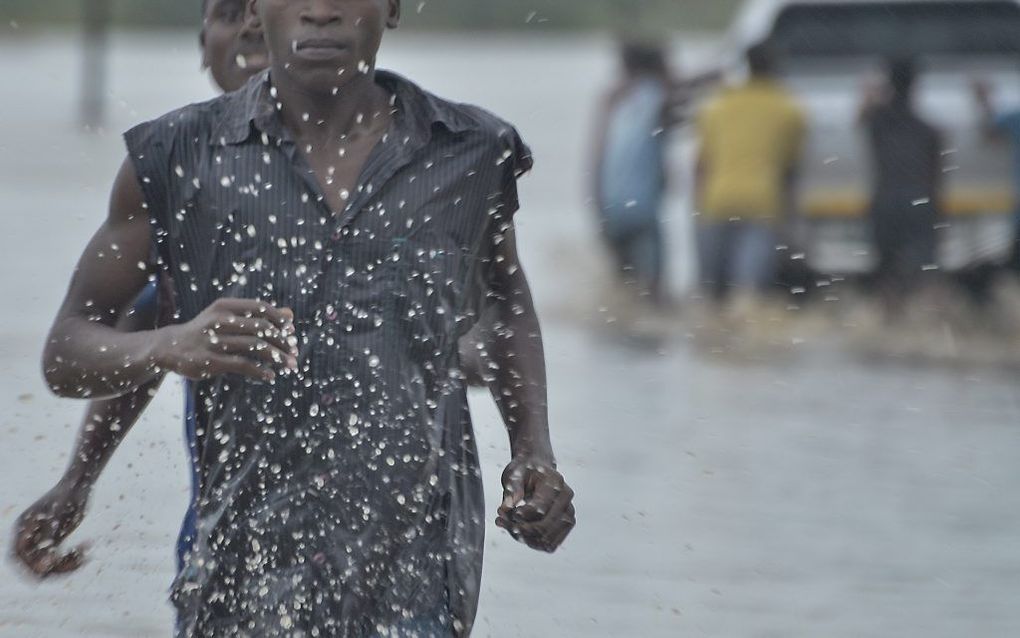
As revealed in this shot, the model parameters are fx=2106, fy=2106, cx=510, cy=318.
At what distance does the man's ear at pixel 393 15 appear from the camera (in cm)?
341

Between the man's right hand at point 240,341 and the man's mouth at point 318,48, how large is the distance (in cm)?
45

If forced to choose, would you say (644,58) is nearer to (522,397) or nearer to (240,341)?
(522,397)

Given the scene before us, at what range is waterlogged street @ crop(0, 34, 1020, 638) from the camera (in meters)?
5.86

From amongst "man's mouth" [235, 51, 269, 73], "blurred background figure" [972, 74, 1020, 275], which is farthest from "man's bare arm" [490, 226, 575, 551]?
"blurred background figure" [972, 74, 1020, 275]

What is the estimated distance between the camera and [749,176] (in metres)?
12.3

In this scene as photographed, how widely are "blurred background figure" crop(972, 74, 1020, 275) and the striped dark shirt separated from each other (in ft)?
31.1

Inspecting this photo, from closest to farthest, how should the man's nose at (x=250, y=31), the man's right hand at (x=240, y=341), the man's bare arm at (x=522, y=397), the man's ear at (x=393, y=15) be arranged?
the man's right hand at (x=240, y=341) < the man's bare arm at (x=522, y=397) < the man's ear at (x=393, y=15) < the man's nose at (x=250, y=31)

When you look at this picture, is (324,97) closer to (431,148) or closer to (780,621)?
(431,148)

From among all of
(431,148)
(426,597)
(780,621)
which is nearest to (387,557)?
(426,597)

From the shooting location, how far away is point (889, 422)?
370 inches

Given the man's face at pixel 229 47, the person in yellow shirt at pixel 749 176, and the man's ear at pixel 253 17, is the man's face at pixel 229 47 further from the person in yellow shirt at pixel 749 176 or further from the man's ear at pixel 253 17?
the person in yellow shirt at pixel 749 176

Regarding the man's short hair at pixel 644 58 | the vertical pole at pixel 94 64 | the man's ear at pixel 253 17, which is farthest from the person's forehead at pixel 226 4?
the vertical pole at pixel 94 64

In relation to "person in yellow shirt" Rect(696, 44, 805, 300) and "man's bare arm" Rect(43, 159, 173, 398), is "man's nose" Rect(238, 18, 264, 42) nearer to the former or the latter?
"man's bare arm" Rect(43, 159, 173, 398)

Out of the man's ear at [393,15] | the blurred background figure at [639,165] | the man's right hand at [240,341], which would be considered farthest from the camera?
the blurred background figure at [639,165]
